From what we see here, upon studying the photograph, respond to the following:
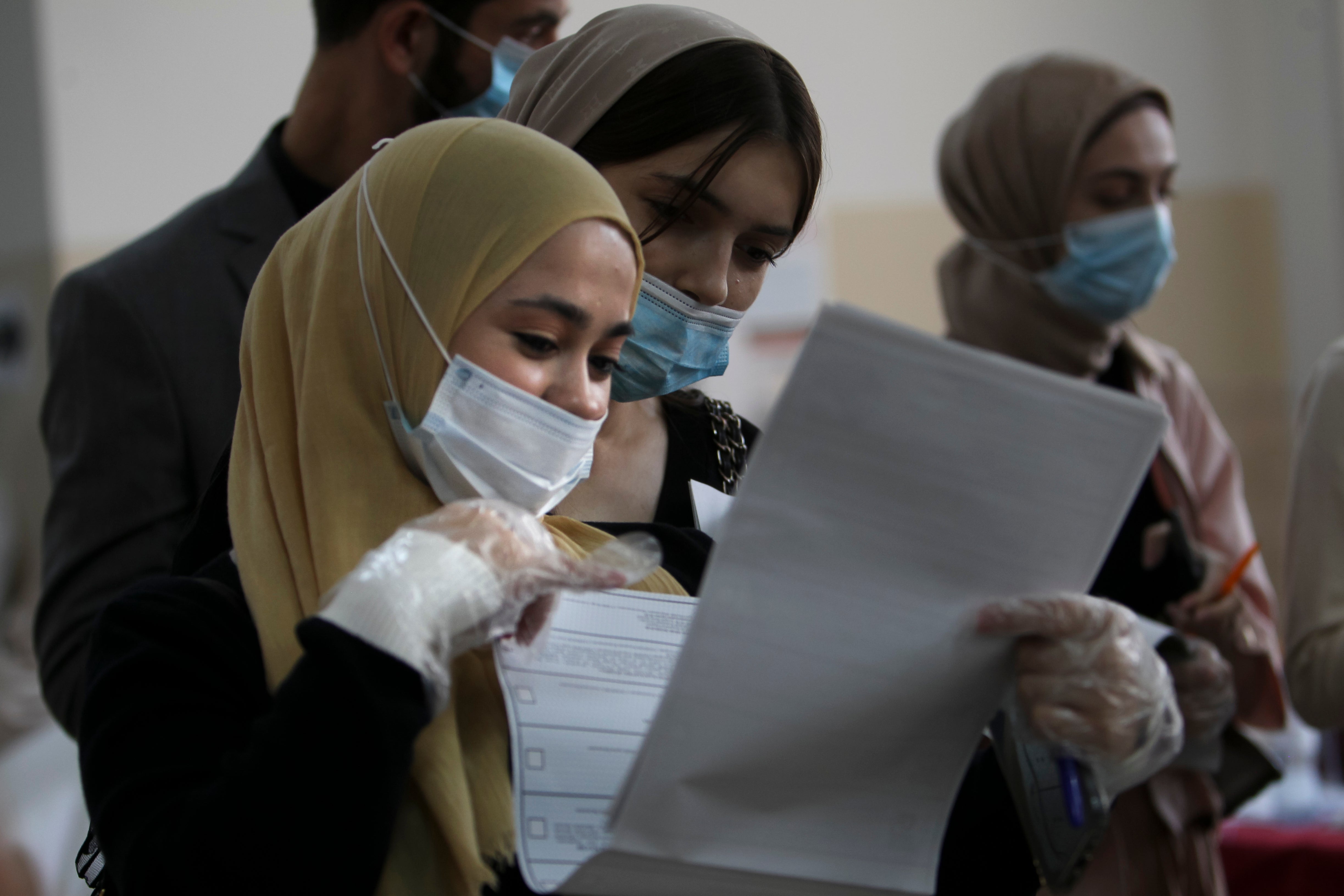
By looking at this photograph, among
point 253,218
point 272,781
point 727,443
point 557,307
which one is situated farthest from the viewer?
point 253,218

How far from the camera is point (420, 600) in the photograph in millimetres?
831

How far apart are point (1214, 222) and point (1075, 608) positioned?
478cm

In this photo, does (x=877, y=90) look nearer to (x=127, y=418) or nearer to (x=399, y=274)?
(x=127, y=418)

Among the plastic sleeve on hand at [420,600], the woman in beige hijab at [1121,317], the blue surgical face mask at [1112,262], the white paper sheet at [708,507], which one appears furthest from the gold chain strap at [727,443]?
the blue surgical face mask at [1112,262]

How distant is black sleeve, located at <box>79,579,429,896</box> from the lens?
2.71 ft

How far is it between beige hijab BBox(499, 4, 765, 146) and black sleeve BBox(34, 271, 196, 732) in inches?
26.8

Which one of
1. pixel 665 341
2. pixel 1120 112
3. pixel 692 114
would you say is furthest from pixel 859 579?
pixel 1120 112

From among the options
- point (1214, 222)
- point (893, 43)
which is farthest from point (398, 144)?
point (1214, 222)

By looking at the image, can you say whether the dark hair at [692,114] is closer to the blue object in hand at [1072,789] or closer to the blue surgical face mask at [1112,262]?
the blue object in hand at [1072,789]

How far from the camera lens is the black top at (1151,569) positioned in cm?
204

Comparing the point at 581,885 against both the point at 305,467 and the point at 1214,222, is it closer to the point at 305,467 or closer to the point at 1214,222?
the point at 305,467

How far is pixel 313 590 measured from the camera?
99 cm

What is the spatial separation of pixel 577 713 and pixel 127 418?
100 cm

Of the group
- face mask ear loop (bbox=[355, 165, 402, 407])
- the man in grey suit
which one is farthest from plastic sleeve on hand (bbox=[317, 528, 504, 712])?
the man in grey suit
